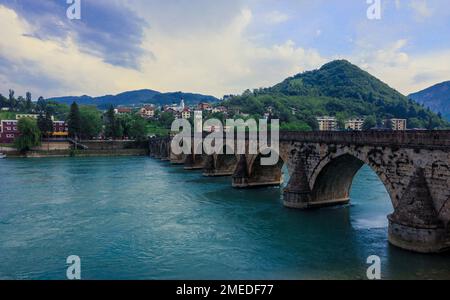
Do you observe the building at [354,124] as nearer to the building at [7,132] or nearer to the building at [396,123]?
the building at [396,123]

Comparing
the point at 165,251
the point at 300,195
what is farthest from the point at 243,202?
the point at 165,251

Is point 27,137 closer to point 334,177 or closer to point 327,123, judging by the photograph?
point 334,177

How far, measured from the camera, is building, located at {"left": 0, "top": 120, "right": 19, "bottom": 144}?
288ft

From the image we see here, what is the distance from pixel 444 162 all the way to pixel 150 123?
407 ft

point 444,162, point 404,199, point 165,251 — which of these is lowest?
point 165,251

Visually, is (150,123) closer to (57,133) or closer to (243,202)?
(57,133)

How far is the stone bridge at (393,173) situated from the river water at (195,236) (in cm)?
98

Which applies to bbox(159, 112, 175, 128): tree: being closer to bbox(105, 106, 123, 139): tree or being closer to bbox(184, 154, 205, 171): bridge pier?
bbox(105, 106, 123, 139): tree

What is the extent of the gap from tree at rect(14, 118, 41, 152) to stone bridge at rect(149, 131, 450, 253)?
2431 inches

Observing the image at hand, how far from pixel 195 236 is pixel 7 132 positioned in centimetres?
8365

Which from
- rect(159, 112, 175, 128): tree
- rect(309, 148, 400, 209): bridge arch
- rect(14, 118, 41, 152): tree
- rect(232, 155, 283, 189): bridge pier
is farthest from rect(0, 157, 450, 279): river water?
rect(159, 112, 175, 128): tree

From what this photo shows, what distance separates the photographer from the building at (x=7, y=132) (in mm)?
87688

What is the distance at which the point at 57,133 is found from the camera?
304 feet

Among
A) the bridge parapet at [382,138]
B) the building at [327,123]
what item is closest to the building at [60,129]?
the bridge parapet at [382,138]
